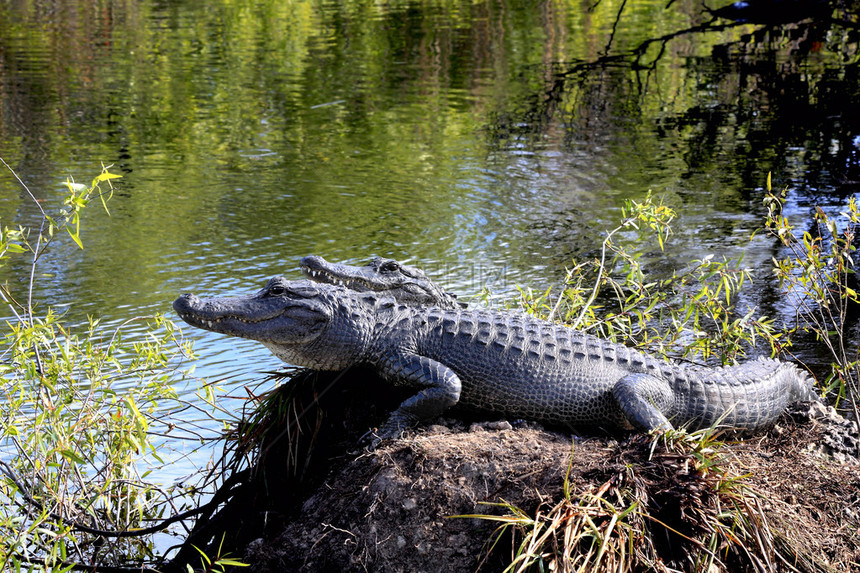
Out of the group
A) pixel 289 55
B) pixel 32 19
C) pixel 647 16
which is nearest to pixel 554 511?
pixel 289 55

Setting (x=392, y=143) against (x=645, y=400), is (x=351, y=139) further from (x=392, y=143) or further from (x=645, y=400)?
(x=645, y=400)

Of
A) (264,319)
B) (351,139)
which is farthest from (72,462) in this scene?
(351,139)

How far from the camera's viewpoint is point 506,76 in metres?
13.6

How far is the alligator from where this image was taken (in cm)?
320

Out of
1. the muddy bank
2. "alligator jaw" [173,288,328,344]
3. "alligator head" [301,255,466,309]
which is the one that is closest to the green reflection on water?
"alligator head" [301,255,466,309]

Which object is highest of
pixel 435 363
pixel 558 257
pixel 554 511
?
pixel 435 363

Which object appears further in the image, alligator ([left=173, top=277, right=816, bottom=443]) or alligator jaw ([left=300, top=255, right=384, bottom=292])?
alligator jaw ([left=300, top=255, right=384, bottom=292])

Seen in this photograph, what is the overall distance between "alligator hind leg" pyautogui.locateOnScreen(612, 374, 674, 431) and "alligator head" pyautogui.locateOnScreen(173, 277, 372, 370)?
0.97 meters

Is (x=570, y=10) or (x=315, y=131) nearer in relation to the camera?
(x=315, y=131)

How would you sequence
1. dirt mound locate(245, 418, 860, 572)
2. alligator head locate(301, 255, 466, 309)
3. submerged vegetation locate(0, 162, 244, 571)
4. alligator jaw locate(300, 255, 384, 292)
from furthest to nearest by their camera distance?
alligator head locate(301, 255, 466, 309), alligator jaw locate(300, 255, 384, 292), submerged vegetation locate(0, 162, 244, 571), dirt mound locate(245, 418, 860, 572)

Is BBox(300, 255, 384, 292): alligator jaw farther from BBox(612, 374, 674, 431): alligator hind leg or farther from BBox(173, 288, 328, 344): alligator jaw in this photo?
BBox(612, 374, 674, 431): alligator hind leg

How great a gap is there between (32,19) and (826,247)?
15894 millimetres

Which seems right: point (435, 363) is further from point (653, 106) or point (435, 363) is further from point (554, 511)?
point (653, 106)

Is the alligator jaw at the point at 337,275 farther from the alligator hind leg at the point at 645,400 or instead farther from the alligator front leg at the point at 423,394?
the alligator hind leg at the point at 645,400
